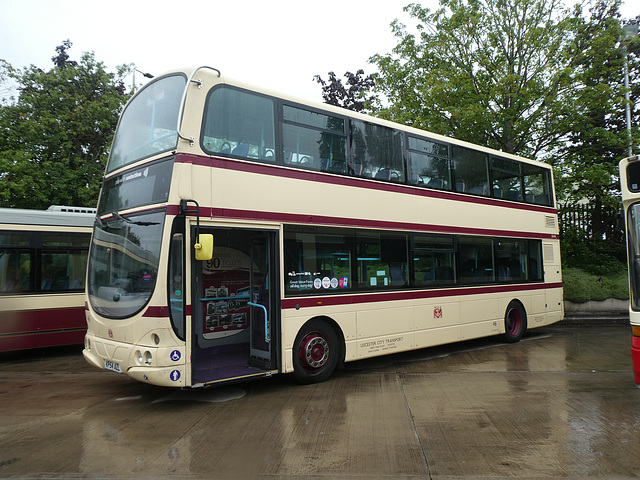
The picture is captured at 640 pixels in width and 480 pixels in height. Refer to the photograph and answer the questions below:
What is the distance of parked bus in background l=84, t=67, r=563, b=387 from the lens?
604 centimetres

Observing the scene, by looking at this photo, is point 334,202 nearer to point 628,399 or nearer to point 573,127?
point 628,399

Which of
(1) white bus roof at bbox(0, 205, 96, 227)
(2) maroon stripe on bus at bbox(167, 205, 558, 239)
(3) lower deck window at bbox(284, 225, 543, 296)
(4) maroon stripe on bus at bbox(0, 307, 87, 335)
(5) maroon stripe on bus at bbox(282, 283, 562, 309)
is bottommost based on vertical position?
(4) maroon stripe on bus at bbox(0, 307, 87, 335)

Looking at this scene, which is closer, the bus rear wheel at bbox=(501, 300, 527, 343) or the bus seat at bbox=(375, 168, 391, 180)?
the bus seat at bbox=(375, 168, 391, 180)

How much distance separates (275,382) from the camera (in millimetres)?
7641

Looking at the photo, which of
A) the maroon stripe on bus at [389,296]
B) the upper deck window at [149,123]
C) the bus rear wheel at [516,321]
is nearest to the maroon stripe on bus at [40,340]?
the upper deck window at [149,123]

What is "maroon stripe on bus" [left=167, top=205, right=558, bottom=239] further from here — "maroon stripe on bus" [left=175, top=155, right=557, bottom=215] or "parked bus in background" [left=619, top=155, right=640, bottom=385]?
"parked bus in background" [left=619, top=155, right=640, bottom=385]

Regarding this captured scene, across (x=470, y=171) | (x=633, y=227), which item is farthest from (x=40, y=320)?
(x=633, y=227)

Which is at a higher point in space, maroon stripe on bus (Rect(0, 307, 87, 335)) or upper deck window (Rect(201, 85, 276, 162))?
upper deck window (Rect(201, 85, 276, 162))

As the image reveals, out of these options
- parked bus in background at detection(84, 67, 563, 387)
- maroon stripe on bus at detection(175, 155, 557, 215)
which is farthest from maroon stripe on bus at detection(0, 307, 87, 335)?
maroon stripe on bus at detection(175, 155, 557, 215)

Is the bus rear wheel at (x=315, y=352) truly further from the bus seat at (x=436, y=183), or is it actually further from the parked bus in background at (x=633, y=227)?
the parked bus in background at (x=633, y=227)

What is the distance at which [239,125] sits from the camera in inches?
266

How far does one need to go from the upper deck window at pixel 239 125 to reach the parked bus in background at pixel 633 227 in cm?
477

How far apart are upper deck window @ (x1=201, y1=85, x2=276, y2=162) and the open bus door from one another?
45.4 inches

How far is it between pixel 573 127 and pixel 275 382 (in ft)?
40.9
